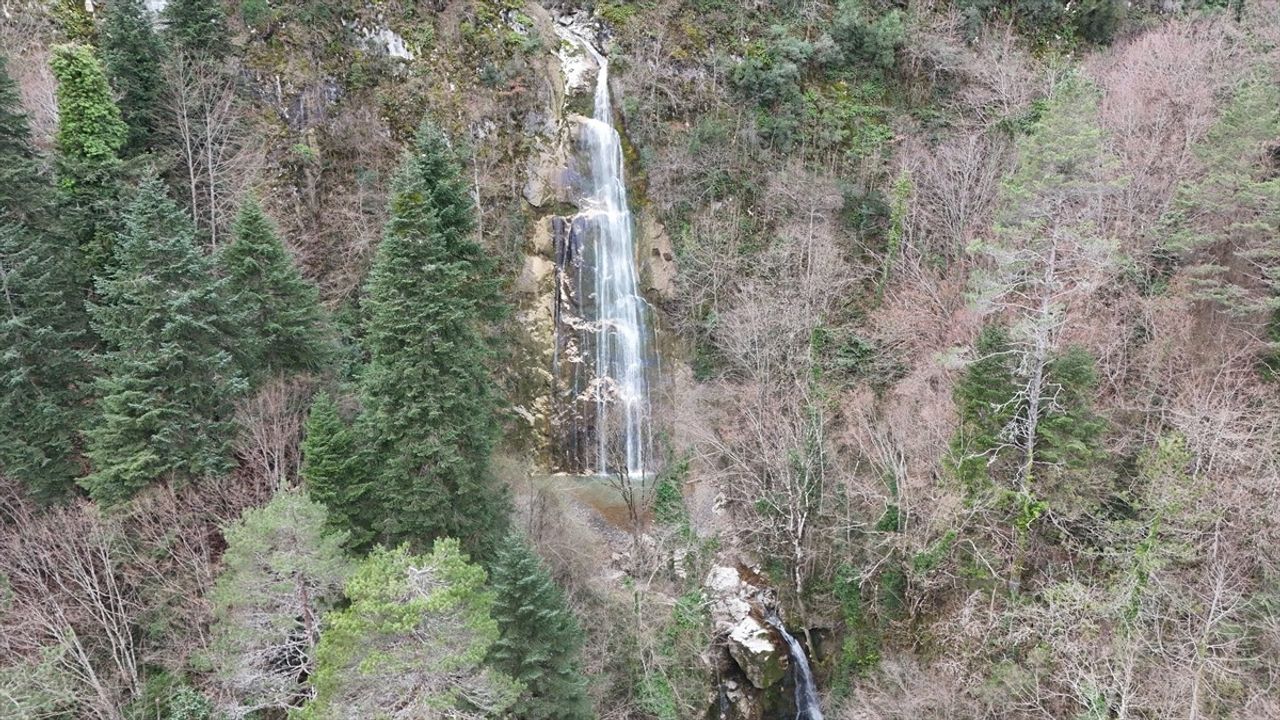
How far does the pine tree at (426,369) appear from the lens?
15.1 m

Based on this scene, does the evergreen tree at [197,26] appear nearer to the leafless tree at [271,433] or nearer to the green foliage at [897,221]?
the leafless tree at [271,433]

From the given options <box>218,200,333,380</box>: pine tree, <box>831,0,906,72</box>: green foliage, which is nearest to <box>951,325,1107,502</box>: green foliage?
<box>218,200,333,380</box>: pine tree

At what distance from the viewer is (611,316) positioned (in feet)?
95.8

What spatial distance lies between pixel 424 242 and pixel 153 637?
9843 mm

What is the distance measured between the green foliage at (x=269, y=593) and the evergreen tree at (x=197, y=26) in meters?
20.3

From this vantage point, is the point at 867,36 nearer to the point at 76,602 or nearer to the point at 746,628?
A: the point at 746,628

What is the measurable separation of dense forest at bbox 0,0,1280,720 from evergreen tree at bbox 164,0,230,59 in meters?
0.15

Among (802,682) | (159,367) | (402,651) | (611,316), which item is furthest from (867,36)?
(402,651)

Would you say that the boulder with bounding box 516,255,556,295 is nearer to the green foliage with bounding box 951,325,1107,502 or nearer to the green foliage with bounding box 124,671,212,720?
the green foliage with bounding box 951,325,1107,502

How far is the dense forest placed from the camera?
41.5 feet

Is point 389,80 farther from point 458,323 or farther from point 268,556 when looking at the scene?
point 268,556

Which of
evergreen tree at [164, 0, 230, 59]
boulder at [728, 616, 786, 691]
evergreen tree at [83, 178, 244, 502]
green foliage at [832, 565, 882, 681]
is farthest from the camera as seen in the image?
evergreen tree at [164, 0, 230, 59]

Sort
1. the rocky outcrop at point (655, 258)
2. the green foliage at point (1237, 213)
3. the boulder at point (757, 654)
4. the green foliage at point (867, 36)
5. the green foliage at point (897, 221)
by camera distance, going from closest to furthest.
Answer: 1. the green foliage at point (1237, 213)
2. the boulder at point (757, 654)
3. the green foliage at point (897, 221)
4. the rocky outcrop at point (655, 258)
5. the green foliage at point (867, 36)

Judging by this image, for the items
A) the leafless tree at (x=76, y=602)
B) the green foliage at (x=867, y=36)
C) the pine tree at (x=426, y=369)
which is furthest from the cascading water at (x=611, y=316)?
the leafless tree at (x=76, y=602)
